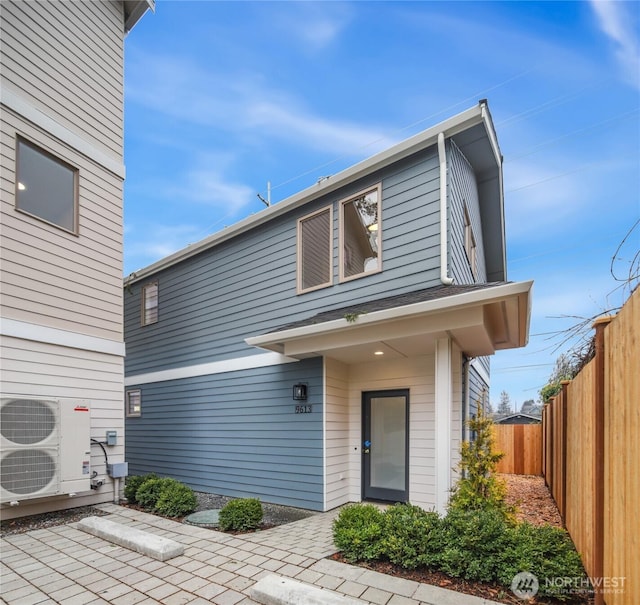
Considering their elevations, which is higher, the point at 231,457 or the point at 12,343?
the point at 12,343

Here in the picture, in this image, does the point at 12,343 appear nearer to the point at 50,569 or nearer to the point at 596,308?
the point at 50,569

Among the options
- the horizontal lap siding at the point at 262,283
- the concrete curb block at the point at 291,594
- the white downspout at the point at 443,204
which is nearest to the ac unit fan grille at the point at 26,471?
the concrete curb block at the point at 291,594

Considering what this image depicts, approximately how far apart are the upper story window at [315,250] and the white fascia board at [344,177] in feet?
1.27

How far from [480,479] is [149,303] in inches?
357

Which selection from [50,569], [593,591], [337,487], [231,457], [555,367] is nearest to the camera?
[593,591]

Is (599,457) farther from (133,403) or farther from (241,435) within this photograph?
(133,403)

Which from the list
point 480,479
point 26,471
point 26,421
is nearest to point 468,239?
point 480,479

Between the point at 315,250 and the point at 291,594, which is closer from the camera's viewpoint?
the point at 291,594

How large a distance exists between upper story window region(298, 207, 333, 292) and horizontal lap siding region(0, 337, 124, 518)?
3.55 meters

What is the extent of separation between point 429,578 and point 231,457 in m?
5.15

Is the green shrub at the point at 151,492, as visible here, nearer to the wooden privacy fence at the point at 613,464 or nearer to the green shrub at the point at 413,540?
the green shrub at the point at 413,540

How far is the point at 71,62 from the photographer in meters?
6.29

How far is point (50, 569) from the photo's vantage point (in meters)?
3.67

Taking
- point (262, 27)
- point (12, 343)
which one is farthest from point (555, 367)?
point (262, 27)
